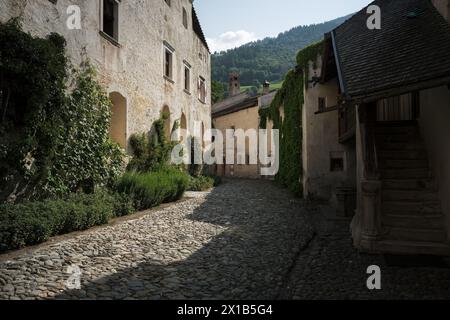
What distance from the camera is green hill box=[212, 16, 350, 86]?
279ft

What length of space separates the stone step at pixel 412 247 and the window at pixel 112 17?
1005 centimetres

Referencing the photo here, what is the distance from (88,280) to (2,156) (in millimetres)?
3771

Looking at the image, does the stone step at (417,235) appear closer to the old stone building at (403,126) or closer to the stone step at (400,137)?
the old stone building at (403,126)

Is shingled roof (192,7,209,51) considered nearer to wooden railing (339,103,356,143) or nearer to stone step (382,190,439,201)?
wooden railing (339,103,356,143)

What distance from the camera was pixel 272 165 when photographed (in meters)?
24.0

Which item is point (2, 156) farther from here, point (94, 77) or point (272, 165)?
point (272, 165)

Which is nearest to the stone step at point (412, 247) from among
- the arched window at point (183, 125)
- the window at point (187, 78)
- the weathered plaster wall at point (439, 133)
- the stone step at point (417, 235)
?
the stone step at point (417, 235)

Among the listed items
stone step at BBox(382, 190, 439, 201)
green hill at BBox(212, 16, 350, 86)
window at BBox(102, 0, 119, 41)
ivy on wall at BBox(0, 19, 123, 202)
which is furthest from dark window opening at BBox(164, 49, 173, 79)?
green hill at BBox(212, 16, 350, 86)

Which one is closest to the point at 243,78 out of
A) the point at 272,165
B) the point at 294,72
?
the point at 272,165

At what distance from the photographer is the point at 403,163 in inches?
263

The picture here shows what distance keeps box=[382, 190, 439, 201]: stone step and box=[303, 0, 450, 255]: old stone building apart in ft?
0.06

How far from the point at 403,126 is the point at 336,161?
4.65 meters
